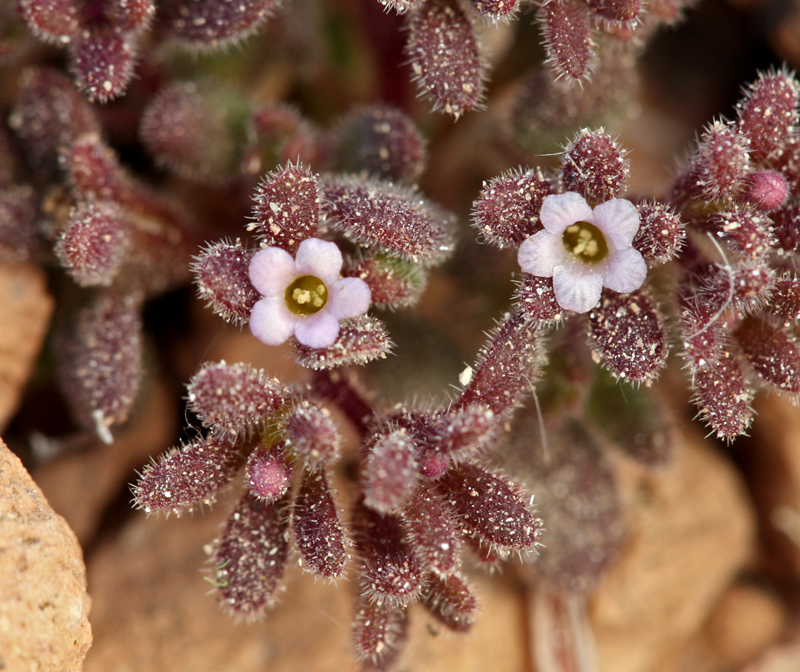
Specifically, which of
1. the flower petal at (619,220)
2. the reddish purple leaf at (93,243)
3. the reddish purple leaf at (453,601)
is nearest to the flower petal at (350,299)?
the flower petal at (619,220)

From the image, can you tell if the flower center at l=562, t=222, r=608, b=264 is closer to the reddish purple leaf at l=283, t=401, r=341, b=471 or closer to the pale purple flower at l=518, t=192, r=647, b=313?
the pale purple flower at l=518, t=192, r=647, b=313

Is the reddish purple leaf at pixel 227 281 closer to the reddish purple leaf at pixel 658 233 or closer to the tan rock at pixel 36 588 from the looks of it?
the tan rock at pixel 36 588

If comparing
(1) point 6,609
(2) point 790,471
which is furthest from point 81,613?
(2) point 790,471

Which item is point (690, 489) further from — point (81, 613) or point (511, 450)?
point (81, 613)

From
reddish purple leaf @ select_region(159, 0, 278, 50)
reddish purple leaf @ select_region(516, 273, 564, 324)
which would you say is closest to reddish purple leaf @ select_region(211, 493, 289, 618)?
reddish purple leaf @ select_region(516, 273, 564, 324)

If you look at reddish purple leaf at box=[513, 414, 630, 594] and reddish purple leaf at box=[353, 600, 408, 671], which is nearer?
reddish purple leaf at box=[353, 600, 408, 671]

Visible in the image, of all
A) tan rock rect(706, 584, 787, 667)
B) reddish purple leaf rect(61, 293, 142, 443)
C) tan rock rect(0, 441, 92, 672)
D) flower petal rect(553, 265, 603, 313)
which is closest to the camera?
tan rock rect(0, 441, 92, 672)
